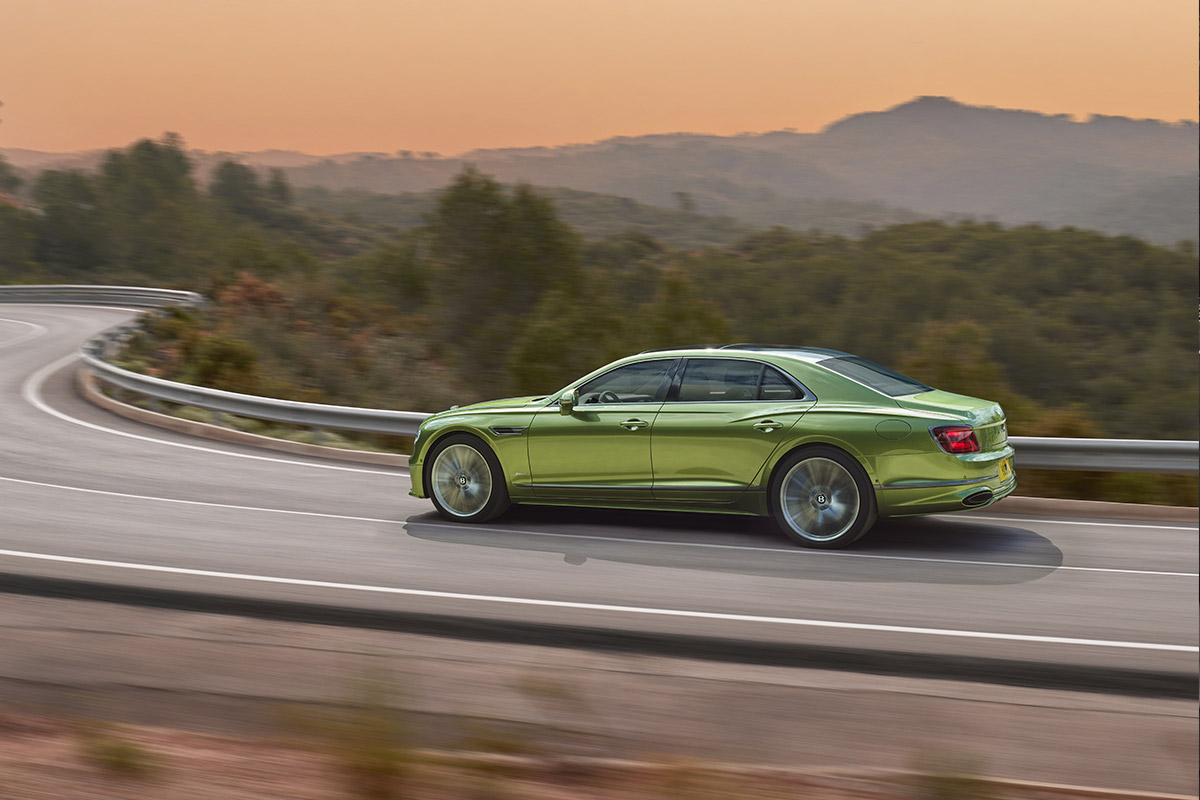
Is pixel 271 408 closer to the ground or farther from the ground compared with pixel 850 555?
farther from the ground

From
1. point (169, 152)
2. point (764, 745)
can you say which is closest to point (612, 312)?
point (764, 745)

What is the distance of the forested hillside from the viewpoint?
1019 inches

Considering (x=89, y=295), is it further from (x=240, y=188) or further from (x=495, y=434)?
(x=240, y=188)

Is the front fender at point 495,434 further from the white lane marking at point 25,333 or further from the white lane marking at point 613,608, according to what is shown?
the white lane marking at point 25,333

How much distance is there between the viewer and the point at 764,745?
4.63m

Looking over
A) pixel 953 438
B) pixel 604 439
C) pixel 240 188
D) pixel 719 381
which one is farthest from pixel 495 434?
pixel 240 188

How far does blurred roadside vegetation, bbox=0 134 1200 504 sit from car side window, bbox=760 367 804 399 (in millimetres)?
4868

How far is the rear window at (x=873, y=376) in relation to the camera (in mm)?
8156

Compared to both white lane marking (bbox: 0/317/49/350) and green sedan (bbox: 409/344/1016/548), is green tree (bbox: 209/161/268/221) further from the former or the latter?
green sedan (bbox: 409/344/1016/548)

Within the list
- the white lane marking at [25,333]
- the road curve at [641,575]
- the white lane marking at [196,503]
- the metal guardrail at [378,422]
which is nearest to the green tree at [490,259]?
the white lane marking at [25,333]

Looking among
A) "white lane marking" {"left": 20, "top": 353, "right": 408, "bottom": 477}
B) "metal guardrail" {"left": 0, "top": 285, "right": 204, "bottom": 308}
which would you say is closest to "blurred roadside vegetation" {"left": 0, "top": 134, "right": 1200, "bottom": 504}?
"white lane marking" {"left": 20, "top": 353, "right": 408, "bottom": 477}

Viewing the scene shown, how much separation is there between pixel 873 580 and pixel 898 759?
286cm

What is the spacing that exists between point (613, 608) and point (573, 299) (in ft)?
96.3

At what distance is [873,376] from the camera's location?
27.5 ft
